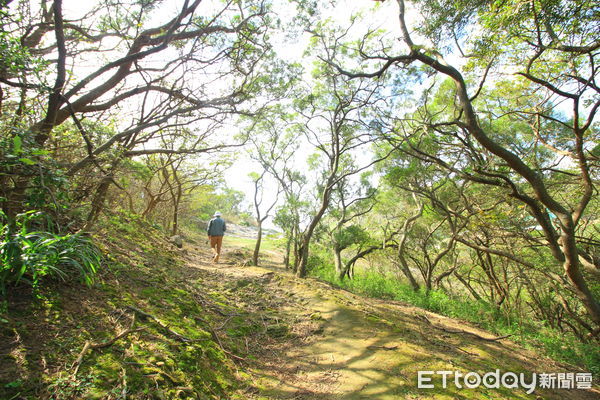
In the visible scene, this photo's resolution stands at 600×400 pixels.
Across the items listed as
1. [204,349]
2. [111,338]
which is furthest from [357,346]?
[111,338]

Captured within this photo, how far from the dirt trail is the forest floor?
2 cm

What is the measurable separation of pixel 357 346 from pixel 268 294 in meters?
2.62

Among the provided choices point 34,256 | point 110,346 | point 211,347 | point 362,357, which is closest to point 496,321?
point 362,357

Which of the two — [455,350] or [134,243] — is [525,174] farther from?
[134,243]

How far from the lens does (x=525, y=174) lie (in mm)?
4344

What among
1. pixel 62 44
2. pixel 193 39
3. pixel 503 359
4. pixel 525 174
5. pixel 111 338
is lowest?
pixel 503 359

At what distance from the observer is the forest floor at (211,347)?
6.53 ft

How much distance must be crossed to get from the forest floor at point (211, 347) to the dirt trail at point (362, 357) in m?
0.02

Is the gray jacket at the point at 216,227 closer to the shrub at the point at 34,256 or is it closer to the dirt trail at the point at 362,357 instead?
the dirt trail at the point at 362,357

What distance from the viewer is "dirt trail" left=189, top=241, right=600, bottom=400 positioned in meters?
3.15

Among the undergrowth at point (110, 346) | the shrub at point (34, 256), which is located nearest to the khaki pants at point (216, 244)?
the undergrowth at point (110, 346)

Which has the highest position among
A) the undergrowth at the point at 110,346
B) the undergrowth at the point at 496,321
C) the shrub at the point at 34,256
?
the shrub at the point at 34,256

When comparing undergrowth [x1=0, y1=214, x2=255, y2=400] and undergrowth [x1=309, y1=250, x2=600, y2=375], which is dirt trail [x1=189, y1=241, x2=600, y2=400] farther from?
undergrowth [x1=0, y1=214, x2=255, y2=400]

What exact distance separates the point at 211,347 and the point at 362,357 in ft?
6.80
